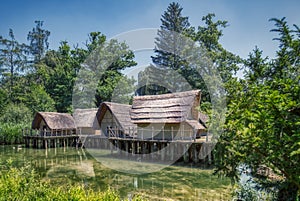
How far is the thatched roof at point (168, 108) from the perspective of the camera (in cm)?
1833

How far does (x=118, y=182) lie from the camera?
1231cm

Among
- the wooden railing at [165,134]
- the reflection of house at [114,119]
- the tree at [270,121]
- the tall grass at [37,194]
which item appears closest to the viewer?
the tree at [270,121]

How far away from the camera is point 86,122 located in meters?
29.7

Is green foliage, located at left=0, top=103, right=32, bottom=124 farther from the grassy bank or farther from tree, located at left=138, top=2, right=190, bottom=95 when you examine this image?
tree, located at left=138, top=2, right=190, bottom=95

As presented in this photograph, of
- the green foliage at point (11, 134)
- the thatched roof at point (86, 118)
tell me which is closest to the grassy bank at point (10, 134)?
the green foliage at point (11, 134)

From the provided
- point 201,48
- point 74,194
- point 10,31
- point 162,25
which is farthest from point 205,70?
point 10,31

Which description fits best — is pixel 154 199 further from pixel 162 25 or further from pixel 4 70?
pixel 4 70

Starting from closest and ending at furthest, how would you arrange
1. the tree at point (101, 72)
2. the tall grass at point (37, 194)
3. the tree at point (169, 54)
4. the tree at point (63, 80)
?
the tall grass at point (37, 194) → the tree at point (169, 54) → the tree at point (101, 72) → the tree at point (63, 80)

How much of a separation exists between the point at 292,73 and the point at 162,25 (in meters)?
37.8

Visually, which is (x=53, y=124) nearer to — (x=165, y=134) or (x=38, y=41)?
(x=165, y=134)

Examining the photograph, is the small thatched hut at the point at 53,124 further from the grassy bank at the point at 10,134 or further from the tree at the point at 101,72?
the tree at the point at 101,72

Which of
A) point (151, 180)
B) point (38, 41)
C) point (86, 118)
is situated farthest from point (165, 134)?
point (38, 41)

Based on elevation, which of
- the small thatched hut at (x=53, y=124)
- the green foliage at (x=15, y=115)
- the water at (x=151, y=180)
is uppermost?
the green foliage at (x=15, y=115)

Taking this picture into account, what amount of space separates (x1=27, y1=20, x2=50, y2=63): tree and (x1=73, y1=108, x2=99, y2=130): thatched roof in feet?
78.2
